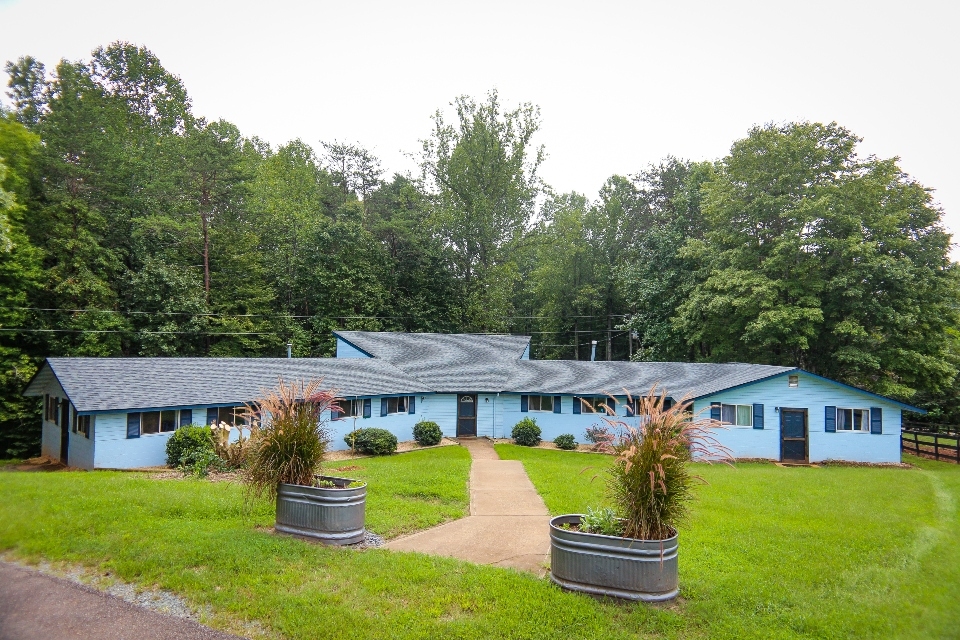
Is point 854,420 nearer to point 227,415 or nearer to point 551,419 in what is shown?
point 551,419

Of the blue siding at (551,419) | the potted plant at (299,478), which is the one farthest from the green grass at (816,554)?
the blue siding at (551,419)

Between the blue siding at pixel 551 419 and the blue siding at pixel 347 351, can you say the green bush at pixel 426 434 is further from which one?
the blue siding at pixel 347 351

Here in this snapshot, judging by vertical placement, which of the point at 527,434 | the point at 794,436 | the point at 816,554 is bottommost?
the point at 527,434

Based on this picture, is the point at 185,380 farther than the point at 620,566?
Yes

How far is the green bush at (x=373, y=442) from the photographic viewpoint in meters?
23.1

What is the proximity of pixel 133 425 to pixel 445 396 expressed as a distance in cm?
1373

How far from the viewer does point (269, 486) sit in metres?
9.02

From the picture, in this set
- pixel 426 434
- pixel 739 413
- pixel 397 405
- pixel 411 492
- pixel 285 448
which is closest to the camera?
pixel 285 448

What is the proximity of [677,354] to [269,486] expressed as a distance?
33.7 m

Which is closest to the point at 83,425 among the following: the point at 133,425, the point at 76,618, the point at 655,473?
the point at 133,425

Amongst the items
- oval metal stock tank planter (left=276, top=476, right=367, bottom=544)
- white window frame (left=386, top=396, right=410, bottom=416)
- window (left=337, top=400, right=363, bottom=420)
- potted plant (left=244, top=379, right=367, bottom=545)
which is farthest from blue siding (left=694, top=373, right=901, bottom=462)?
potted plant (left=244, top=379, right=367, bottom=545)

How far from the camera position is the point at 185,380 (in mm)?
21422

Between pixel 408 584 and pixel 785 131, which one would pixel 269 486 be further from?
pixel 785 131

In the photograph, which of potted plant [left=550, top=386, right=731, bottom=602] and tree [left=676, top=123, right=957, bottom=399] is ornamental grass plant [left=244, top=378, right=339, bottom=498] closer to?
potted plant [left=550, top=386, right=731, bottom=602]
